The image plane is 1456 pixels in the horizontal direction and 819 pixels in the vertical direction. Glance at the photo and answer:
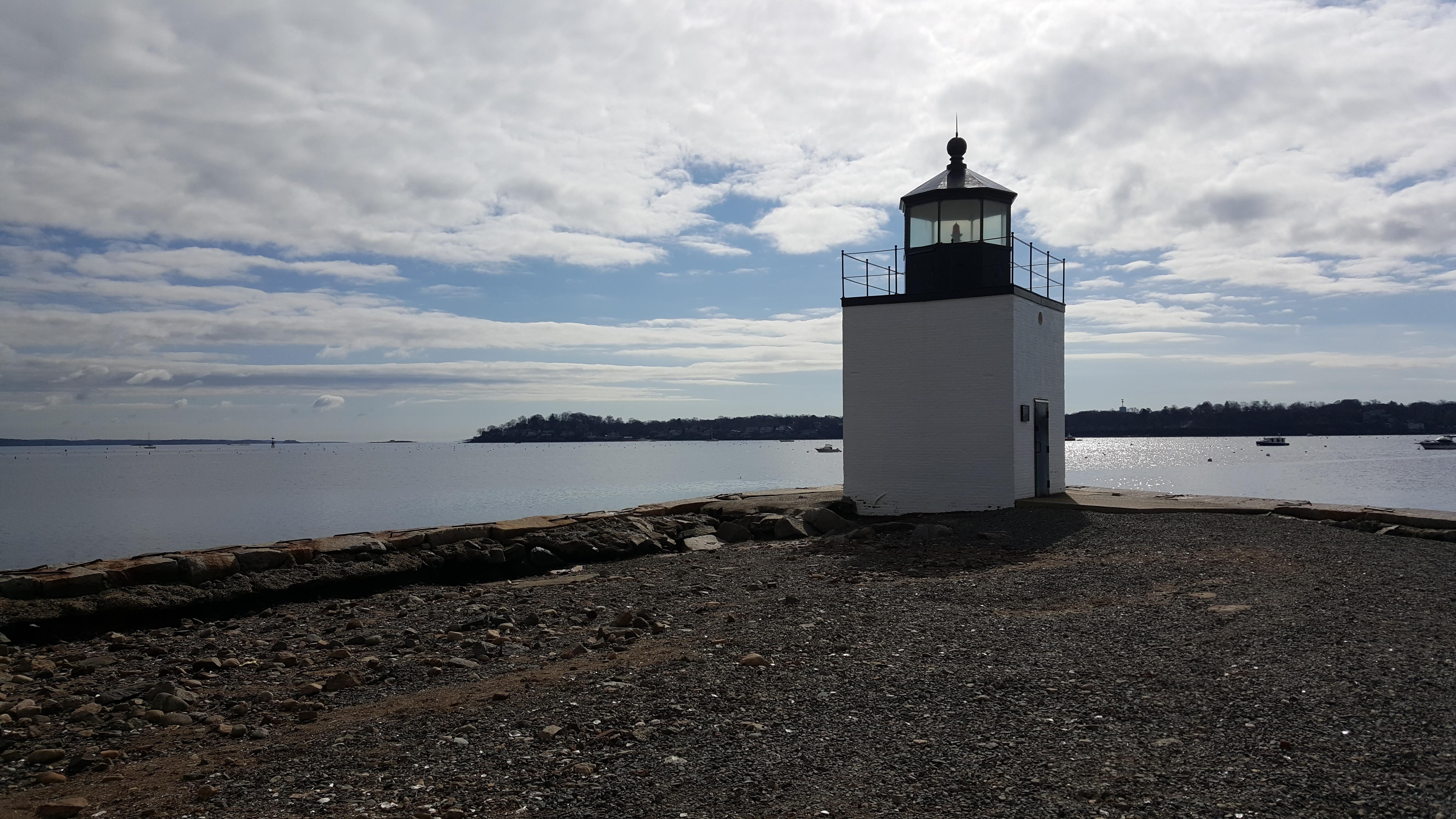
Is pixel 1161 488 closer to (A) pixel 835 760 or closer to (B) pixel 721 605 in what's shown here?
(B) pixel 721 605

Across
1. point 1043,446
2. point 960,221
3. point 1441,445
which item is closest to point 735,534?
point 1043,446

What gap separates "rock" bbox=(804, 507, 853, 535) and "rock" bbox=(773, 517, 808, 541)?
0.86ft

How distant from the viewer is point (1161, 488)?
52.2 m

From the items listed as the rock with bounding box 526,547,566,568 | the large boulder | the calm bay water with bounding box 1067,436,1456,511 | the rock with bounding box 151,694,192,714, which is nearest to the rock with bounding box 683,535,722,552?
the rock with bounding box 526,547,566,568

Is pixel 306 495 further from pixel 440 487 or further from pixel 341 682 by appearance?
pixel 341 682

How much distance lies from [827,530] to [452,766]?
11.2 meters

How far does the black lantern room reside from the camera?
53.8ft

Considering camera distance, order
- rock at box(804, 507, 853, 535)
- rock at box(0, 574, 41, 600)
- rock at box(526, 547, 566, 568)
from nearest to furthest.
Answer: rock at box(0, 574, 41, 600), rock at box(526, 547, 566, 568), rock at box(804, 507, 853, 535)

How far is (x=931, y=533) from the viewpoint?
1359 cm

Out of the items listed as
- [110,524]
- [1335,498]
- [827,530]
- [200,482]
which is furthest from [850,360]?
[200,482]

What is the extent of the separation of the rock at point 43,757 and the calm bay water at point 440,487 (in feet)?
80.5

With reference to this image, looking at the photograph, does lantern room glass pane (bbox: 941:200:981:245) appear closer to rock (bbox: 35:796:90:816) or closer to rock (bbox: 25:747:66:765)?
rock (bbox: 25:747:66:765)

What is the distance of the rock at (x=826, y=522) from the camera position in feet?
50.9

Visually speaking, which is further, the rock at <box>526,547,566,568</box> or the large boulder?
the rock at <box>526,547,566,568</box>
